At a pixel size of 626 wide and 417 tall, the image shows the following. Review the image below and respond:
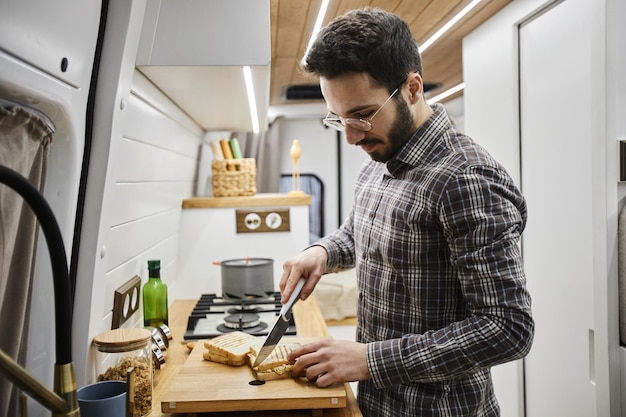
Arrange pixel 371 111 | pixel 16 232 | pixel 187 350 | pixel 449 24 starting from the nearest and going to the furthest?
pixel 16 232, pixel 371 111, pixel 187 350, pixel 449 24

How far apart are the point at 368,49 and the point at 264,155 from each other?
11.8 feet

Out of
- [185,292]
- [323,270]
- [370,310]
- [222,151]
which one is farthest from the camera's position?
[222,151]

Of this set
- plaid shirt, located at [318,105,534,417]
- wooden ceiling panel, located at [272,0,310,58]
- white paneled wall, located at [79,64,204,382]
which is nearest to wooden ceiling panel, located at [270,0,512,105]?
wooden ceiling panel, located at [272,0,310,58]

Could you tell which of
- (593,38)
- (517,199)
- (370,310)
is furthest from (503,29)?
(370,310)

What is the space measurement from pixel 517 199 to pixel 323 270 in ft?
1.81

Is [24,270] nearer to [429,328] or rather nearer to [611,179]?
[429,328]

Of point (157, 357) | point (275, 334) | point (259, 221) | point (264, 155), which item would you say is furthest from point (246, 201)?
point (264, 155)

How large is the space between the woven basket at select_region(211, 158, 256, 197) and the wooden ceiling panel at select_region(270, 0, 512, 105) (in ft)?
1.80

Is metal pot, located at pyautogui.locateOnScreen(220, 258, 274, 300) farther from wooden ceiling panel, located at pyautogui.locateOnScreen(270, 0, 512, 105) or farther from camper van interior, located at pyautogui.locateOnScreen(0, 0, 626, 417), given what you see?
wooden ceiling panel, located at pyautogui.locateOnScreen(270, 0, 512, 105)

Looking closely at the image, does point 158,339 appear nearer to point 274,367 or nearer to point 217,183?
point 274,367

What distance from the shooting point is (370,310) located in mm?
1271

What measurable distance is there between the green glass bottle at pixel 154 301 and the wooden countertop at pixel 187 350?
99 mm

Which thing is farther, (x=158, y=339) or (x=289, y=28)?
(x=289, y=28)

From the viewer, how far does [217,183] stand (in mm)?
2721
